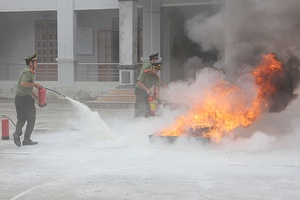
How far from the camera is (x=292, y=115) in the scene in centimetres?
990

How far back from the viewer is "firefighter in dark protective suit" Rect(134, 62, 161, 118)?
32.6ft

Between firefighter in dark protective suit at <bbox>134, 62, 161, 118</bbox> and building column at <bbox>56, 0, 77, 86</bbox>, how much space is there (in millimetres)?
9344

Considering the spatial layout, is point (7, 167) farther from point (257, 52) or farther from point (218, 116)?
point (257, 52)

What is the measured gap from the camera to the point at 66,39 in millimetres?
19094

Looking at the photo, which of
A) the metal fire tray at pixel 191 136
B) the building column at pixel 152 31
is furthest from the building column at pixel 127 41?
the metal fire tray at pixel 191 136

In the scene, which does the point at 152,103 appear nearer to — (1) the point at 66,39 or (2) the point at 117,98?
(2) the point at 117,98

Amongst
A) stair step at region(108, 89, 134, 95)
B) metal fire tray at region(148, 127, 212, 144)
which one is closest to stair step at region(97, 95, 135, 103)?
stair step at region(108, 89, 134, 95)

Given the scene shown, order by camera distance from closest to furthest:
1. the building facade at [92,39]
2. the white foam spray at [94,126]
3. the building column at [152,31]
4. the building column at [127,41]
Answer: the white foam spray at [94,126] → the building column at [127,41] → the building facade at [92,39] → the building column at [152,31]

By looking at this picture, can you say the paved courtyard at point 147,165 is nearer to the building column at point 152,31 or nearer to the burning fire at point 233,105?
the burning fire at point 233,105

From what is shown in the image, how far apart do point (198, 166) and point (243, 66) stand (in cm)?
284

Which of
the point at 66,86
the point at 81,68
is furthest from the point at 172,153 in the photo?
the point at 81,68

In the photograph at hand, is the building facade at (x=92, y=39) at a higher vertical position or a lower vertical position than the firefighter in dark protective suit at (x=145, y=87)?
higher

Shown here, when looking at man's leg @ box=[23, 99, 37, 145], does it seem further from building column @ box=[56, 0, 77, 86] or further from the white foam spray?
building column @ box=[56, 0, 77, 86]

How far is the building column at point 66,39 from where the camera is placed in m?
19.0
